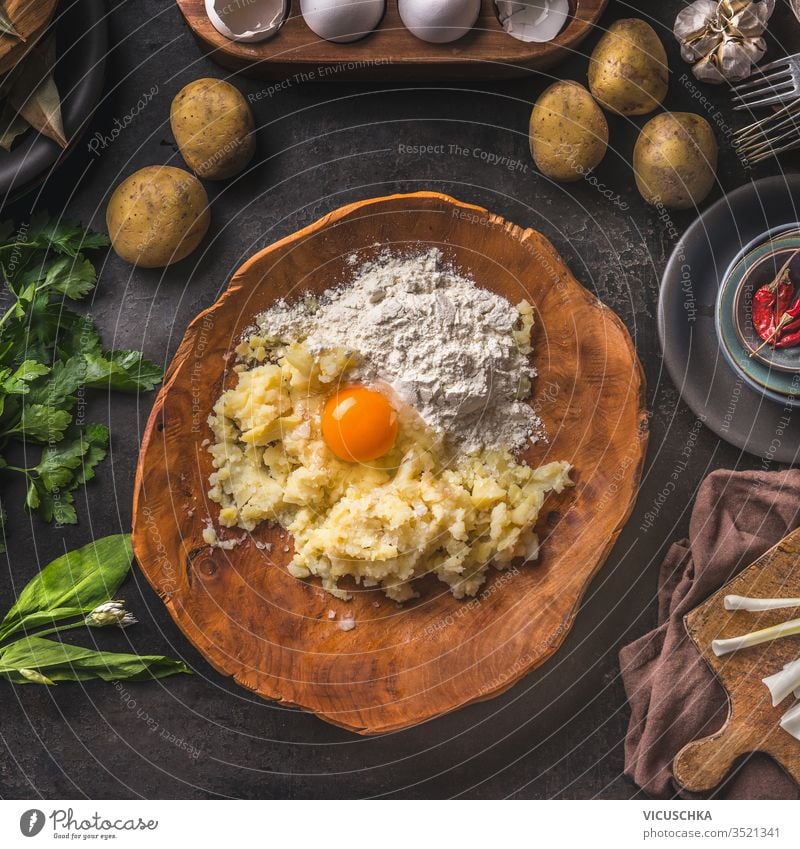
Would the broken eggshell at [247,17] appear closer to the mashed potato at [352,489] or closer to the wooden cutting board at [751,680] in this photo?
the mashed potato at [352,489]

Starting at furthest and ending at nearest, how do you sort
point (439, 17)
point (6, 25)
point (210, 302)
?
point (210, 302)
point (439, 17)
point (6, 25)

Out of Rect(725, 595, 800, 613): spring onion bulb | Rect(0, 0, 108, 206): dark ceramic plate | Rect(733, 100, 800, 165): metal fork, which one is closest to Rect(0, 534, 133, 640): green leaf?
Rect(0, 0, 108, 206): dark ceramic plate

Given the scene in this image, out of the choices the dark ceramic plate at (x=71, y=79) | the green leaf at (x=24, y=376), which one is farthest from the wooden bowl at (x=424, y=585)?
the dark ceramic plate at (x=71, y=79)

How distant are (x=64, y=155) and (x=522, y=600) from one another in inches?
40.8

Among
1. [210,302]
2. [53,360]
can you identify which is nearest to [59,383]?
[53,360]

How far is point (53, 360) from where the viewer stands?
4.00ft

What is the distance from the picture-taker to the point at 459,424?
3.71 ft

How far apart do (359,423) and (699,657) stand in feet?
2.23

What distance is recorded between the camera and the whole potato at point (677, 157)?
116cm

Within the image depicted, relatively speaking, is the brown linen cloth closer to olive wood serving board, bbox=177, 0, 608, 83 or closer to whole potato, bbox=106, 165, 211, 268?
olive wood serving board, bbox=177, 0, 608, 83

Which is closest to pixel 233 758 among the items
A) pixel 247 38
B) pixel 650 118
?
pixel 247 38

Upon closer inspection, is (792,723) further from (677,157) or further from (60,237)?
(60,237)

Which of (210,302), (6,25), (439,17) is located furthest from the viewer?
(210,302)

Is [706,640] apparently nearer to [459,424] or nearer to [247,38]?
[459,424]
